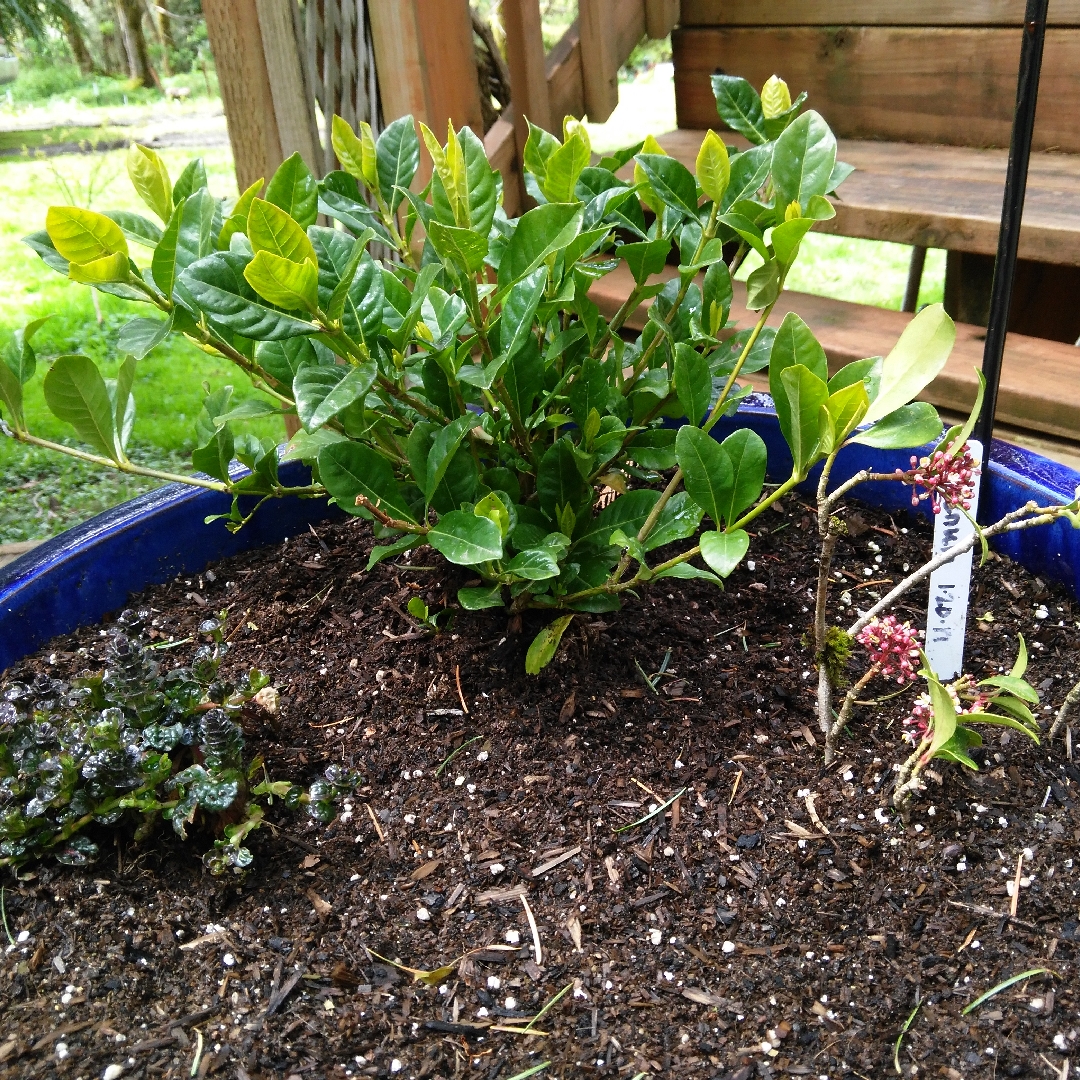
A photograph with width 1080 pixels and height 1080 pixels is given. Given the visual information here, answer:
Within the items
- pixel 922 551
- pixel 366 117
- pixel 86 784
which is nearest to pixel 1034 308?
pixel 922 551

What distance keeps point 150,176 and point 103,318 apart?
2695mm

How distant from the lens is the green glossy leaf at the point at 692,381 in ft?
2.97

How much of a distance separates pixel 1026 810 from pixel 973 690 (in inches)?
5.4

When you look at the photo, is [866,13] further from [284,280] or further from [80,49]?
[80,49]

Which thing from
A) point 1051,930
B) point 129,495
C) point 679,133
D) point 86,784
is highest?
point 679,133

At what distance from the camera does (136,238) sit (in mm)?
904

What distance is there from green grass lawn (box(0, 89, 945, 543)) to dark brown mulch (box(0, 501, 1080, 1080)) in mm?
892

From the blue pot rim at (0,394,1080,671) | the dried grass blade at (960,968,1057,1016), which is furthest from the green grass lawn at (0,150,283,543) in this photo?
the dried grass blade at (960,968,1057,1016)

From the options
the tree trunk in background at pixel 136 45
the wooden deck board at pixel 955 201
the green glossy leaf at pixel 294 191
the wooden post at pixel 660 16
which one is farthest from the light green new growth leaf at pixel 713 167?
the tree trunk in background at pixel 136 45

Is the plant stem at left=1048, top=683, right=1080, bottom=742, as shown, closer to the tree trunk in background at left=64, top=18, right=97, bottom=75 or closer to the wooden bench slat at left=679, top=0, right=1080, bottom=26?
the wooden bench slat at left=679, top=0, right=1080, bottom=26

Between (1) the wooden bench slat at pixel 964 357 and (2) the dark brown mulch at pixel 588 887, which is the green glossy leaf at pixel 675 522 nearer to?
(2) the dark brown mulch at pixel 588 887

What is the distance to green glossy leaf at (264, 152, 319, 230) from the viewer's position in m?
0.82

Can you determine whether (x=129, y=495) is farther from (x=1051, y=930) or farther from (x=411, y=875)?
(x=1051, y=930)

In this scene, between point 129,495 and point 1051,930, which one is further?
point 129,495
